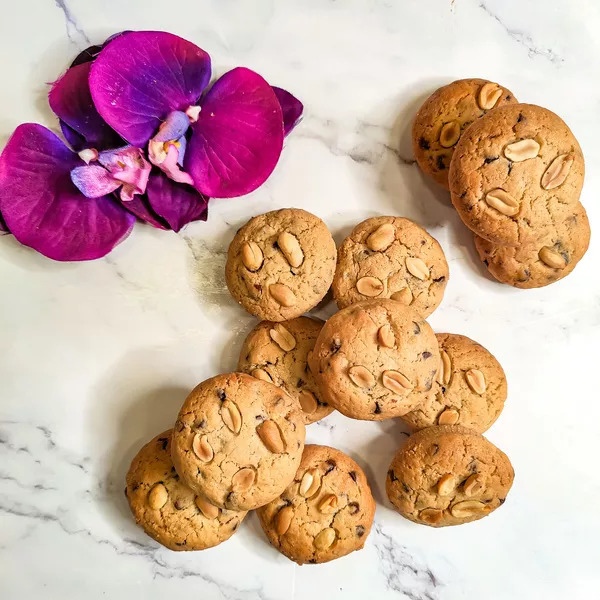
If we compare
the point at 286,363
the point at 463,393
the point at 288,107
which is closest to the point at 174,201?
the point at 288,107

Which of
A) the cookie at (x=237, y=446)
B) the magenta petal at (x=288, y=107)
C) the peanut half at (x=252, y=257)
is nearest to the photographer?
the cookie at (x=237, y=446)

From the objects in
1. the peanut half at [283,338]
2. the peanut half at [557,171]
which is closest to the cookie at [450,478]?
the peanut half at [283,338]

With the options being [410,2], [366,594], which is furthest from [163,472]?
[410,2]

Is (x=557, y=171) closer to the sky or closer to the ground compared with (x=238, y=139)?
closer to the sky

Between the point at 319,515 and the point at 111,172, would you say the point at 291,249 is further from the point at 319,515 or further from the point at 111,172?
the point at 319,515

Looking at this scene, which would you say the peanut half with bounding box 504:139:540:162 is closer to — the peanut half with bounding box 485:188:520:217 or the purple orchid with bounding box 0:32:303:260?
the peanut half with bounding box 485:188:520:217

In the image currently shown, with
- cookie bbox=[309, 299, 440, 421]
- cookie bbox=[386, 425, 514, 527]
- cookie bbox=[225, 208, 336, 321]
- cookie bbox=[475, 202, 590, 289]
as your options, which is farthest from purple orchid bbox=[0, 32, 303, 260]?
cookie bbox=[386, 425, 514, 527]

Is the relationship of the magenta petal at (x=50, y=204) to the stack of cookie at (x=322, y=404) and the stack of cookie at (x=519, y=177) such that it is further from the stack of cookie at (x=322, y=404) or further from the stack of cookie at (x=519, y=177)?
the stack of cookie at (x=519, y=177)
